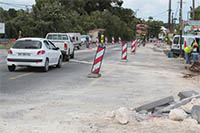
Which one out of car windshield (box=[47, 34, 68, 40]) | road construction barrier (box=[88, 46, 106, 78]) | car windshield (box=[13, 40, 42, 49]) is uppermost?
car windshield (box=[47, 34, 68, 40])

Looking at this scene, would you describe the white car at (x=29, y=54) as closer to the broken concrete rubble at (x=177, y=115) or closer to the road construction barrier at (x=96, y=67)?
the road construction barrier at (x=96, y=67)

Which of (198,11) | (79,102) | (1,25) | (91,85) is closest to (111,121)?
(79,102)

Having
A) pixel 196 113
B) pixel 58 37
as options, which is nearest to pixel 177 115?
pixel 196 113

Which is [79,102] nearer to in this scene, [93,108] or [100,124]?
[93,108]

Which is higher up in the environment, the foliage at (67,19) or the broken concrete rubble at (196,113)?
the foliage at (67,19)

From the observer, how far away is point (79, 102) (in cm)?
852

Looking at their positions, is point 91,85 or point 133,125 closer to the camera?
point 133,125

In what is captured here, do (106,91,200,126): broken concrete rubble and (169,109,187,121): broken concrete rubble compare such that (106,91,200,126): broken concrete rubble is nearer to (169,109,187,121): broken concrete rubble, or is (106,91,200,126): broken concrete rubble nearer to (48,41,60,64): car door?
(169,109,187,121): broken concrete rubble

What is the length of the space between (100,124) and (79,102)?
222cm

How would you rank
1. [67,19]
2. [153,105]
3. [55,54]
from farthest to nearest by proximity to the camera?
[67,19]
[55,54]
[153,105]

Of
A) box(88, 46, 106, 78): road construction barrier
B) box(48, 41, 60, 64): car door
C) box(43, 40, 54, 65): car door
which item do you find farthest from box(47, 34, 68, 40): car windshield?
box(88, 46, 106, 78): road construction barrier

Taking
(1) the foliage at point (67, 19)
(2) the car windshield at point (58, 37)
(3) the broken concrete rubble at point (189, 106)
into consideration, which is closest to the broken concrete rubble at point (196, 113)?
(3) the broken concrete rubble at point (189, 106)

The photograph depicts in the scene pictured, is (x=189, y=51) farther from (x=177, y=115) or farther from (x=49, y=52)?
(x=177, y=115)

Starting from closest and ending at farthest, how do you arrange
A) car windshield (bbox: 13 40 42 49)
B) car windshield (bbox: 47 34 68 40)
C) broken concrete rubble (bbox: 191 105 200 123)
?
broken concrete rubble (bbox: 191 105 200 123), car windshield (bbox: 13 40 42 49), car windshield (bbox: 47 34 68 40)
